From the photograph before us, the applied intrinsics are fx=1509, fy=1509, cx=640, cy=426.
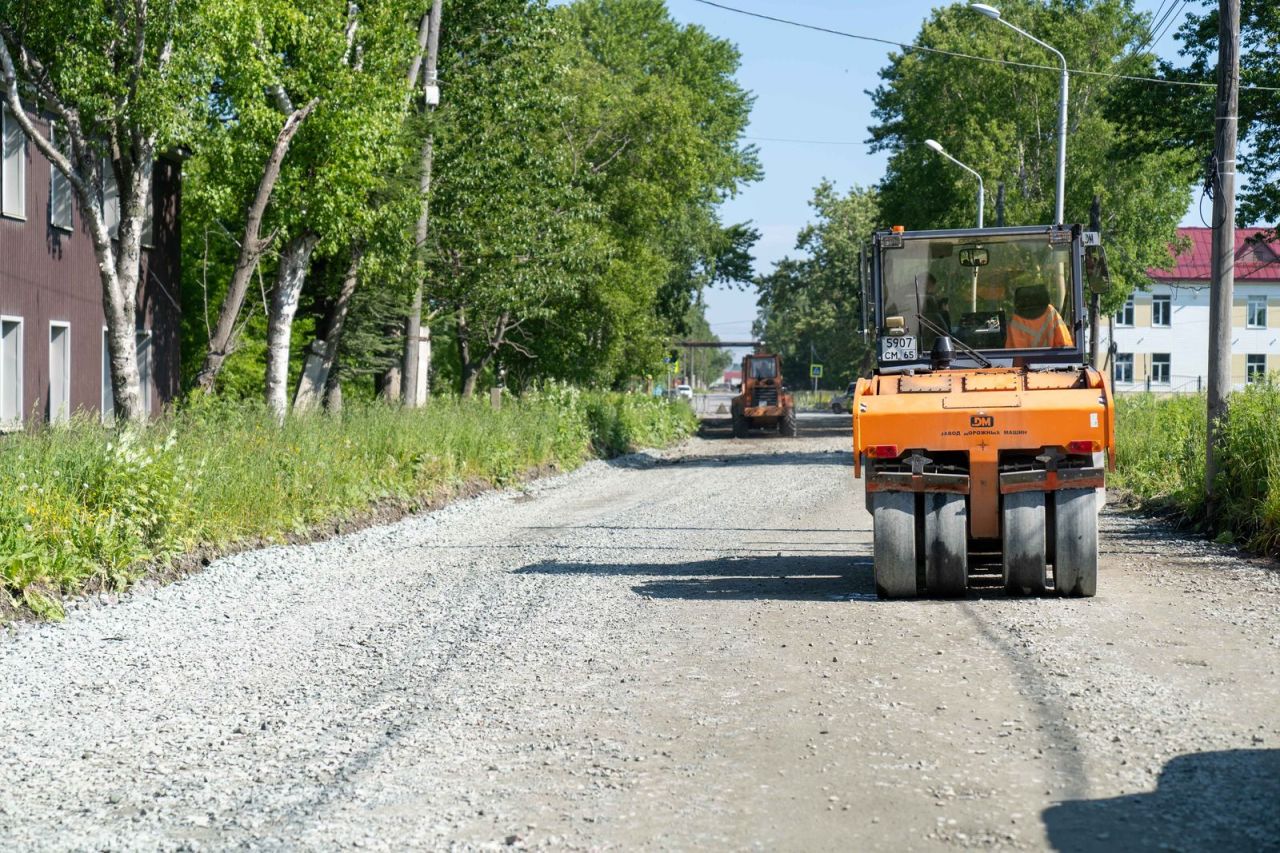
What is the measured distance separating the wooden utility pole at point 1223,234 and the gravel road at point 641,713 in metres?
3.53

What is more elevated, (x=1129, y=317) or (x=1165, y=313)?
(x=1165, y=313)

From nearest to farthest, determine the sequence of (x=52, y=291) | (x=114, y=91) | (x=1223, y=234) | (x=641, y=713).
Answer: (x=641, y=713), (x=1223, y=234), (x=114, y=91), (x=52, y=291)

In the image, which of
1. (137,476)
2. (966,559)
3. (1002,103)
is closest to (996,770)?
Answer: (966,559)

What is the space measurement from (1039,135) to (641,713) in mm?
40071

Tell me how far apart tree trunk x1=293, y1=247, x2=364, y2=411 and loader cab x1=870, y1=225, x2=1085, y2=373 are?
604 inches

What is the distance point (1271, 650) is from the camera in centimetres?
877

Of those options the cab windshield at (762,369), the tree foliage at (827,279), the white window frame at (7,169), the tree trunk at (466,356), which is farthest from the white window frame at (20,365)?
the tree foliage at (827,279)

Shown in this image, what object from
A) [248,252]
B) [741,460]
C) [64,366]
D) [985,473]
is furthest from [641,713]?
[741,460]

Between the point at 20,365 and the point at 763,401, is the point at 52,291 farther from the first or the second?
the point at 763,401

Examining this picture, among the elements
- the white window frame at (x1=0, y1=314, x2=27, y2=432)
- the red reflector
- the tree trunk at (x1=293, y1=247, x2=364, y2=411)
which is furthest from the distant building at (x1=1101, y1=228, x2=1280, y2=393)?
the red reflector

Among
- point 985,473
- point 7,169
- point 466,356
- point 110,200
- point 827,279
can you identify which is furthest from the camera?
point 827,279

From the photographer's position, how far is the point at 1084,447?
34.6 ft

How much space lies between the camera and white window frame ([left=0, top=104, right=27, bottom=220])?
22.2 m

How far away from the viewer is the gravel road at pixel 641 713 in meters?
5.45
